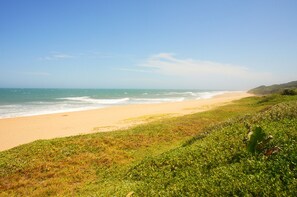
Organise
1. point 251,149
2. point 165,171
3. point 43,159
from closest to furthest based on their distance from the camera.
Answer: point 251,149 → point 165,171 → point 43,159

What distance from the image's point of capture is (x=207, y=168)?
997cm

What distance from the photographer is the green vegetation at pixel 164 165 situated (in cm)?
809

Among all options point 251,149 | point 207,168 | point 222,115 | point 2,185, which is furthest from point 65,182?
point 222,115

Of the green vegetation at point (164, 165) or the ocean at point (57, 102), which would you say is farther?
the ocean at point (57, 102)

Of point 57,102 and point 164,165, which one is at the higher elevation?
point 164,165

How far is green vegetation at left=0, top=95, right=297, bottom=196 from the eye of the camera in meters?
8.09

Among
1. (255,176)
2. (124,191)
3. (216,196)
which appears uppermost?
(255,176)

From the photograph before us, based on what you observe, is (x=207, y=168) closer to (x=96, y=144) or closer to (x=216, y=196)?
(x=216, y=196)

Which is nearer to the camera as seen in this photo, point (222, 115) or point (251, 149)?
point (251, 149)

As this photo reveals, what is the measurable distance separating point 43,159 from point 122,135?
6.48 metres

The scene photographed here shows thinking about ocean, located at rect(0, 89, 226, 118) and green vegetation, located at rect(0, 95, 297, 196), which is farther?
ocean, located at rect(0, 89, 226, 118)

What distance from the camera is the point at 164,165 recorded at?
11.5 meters

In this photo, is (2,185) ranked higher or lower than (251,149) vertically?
lower

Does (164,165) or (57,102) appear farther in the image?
(57,102)
